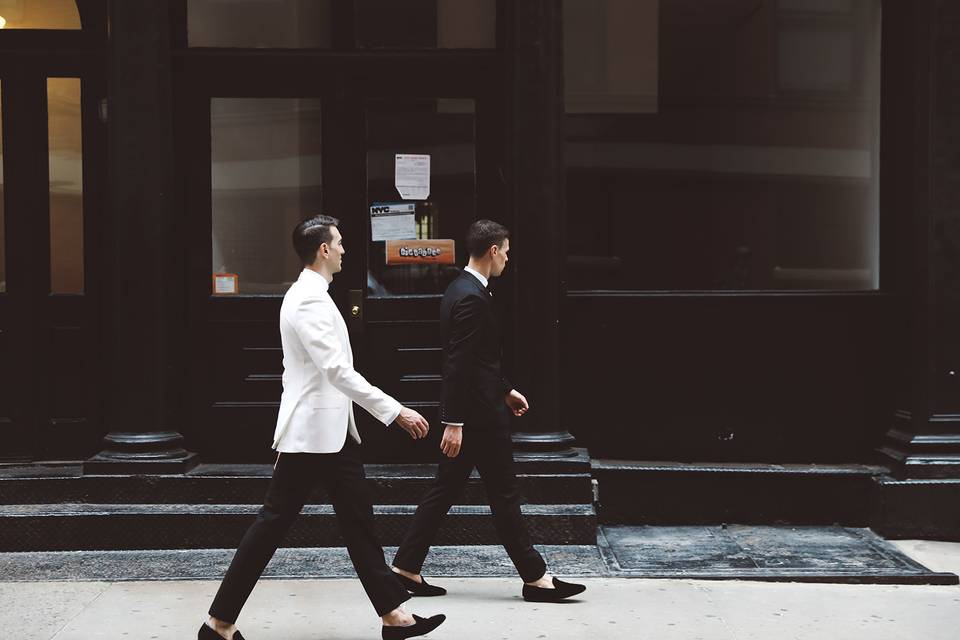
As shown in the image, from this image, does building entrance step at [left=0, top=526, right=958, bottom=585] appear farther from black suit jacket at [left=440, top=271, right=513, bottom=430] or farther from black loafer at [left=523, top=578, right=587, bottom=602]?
black suit jacket at [left=440, top=271, right=513, bottom=430]

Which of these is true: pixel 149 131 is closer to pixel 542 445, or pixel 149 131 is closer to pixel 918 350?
pixel 542 445

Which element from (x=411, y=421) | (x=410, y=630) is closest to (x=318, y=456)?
(x=411, y=421)

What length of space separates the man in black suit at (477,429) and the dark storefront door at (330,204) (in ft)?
6.04

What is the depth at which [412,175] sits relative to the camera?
8078 mm

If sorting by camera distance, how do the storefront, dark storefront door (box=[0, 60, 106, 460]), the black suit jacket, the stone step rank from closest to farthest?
the black suit jacket → the stone step → the storefront → dark storefront door (box=[0, 60, 106, 460])

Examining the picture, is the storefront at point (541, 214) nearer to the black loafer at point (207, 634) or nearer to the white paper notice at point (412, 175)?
the white paper notice at point (412, 175)

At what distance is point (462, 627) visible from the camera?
19.1 ft

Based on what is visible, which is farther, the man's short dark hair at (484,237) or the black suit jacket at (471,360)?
the man's short dark hair at (484,237)

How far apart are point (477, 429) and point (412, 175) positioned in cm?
245

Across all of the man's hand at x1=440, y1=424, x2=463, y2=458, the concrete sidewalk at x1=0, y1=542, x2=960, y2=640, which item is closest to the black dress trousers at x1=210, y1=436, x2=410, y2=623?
the concrete sidewalk at x1=0, y1=542, x2=960, y2=640

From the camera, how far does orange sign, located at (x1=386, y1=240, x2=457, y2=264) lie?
→ 8.11 metres

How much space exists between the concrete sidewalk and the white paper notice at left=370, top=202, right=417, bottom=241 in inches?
96.7

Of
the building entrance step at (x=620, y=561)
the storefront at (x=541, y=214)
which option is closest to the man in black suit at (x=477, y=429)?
the building entrance step at (x=620, y=561)

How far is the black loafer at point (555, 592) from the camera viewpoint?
20.2ft
